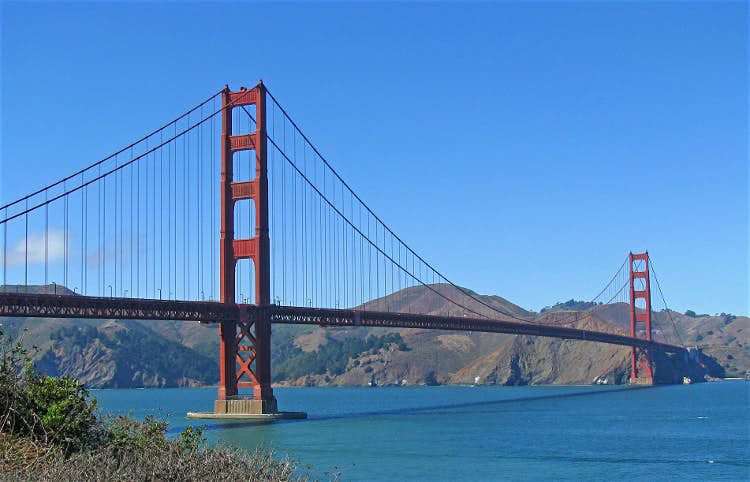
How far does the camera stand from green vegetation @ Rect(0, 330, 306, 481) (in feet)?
48.7

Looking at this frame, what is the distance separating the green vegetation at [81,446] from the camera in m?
14.9

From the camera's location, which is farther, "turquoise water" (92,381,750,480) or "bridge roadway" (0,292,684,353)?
"bridge roadway" (0,292,684,353)

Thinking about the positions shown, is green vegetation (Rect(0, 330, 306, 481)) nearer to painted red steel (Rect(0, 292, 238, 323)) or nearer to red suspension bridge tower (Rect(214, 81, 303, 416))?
painted red steel (Rect(0, 292, 238, 323))

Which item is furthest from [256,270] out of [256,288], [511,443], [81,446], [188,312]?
[81,446]

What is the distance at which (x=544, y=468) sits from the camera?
133 feet

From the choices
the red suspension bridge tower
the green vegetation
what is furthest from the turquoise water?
the green vegetation

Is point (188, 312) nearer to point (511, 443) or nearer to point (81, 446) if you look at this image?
point (511, 443)

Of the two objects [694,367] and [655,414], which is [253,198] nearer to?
[655,414]

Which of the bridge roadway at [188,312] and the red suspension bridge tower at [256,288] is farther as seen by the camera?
the red suspension bridge tower at [256,288]

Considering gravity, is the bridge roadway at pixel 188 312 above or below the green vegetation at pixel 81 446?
above

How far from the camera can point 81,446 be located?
737 inches

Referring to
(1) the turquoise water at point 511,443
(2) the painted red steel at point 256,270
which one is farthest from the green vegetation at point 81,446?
(2) the painted red steel at point 256,270

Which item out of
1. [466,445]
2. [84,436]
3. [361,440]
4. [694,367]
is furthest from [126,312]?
[694,367]

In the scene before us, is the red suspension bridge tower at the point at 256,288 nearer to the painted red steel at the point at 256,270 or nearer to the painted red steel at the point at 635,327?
the painted red steel at the point at 256,270
